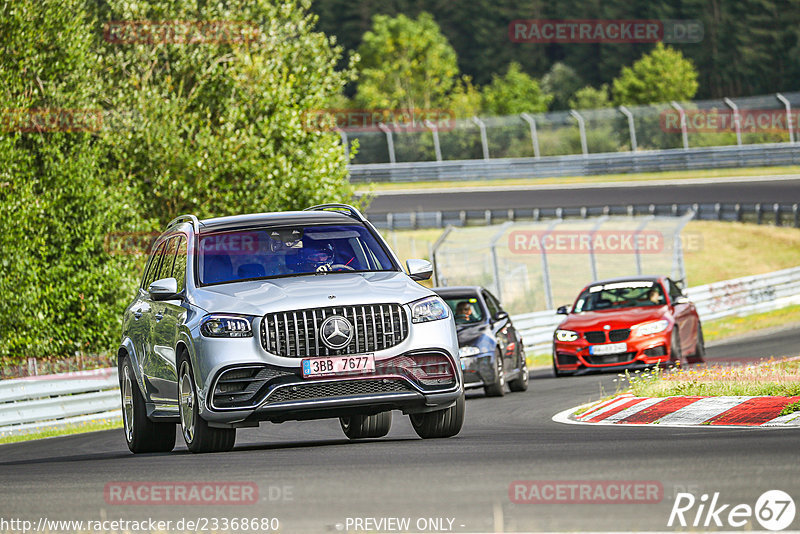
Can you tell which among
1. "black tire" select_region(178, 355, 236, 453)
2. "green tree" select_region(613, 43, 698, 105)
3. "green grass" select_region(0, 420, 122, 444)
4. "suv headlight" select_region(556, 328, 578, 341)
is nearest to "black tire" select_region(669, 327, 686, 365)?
"suv headlight" select_region(556, 328, 578, 341)

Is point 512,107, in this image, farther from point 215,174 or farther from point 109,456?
point 109,456

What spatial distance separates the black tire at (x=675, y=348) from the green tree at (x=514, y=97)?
70800 mm

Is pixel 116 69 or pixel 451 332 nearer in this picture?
pixel 451 332

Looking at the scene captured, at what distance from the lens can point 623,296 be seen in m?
22.4

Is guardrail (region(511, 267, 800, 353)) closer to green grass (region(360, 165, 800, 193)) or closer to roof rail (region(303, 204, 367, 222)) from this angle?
roof rail (region(303, 204, 367, 222))

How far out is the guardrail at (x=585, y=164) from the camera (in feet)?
183

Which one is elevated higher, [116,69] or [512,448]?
[116,69]

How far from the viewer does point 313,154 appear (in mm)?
31172

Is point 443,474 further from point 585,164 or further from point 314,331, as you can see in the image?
point 585,164

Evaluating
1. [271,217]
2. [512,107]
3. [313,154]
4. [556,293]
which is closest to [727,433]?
[271,217]

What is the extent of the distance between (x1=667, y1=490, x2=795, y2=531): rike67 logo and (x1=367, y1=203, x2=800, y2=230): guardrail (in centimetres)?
3832

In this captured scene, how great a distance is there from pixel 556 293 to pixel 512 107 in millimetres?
53363

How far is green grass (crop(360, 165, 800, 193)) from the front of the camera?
182 ft

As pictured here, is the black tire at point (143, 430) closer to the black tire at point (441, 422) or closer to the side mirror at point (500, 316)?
the black tire at point (441, 422)
